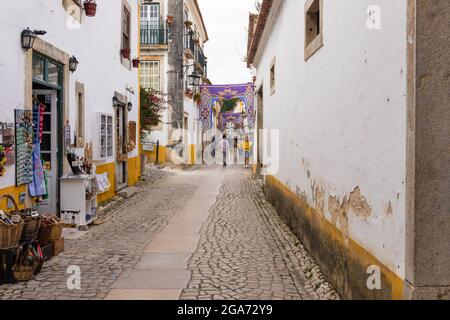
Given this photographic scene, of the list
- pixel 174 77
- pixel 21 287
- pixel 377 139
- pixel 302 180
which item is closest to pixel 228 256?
pixel 302 180

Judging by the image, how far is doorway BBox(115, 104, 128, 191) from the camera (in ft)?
40.6

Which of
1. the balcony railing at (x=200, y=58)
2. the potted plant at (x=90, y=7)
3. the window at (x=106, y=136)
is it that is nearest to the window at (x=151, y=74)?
the balcony railing at (x=200, y=58)

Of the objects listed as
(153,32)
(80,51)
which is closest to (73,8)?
(80,51)

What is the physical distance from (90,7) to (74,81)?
150 cm

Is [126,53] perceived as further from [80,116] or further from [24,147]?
[24,147]

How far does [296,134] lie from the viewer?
7355mm

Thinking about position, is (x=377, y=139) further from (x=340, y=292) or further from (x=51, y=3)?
(x=51, y=3)

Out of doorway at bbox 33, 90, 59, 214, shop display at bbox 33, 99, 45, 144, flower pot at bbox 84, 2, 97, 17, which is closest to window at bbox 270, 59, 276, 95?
flower pot at bbox 84, 2, 97, 17

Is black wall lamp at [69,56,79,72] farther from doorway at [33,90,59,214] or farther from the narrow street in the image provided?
the narrow street

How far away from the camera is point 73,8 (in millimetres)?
8562

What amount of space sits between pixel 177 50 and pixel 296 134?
54.3 ft

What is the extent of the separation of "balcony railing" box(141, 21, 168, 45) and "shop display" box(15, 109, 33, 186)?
16.8 metres

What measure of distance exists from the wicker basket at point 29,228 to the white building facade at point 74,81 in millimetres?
903

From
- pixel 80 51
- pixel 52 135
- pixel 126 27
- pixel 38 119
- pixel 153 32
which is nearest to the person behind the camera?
pixel 38 119
